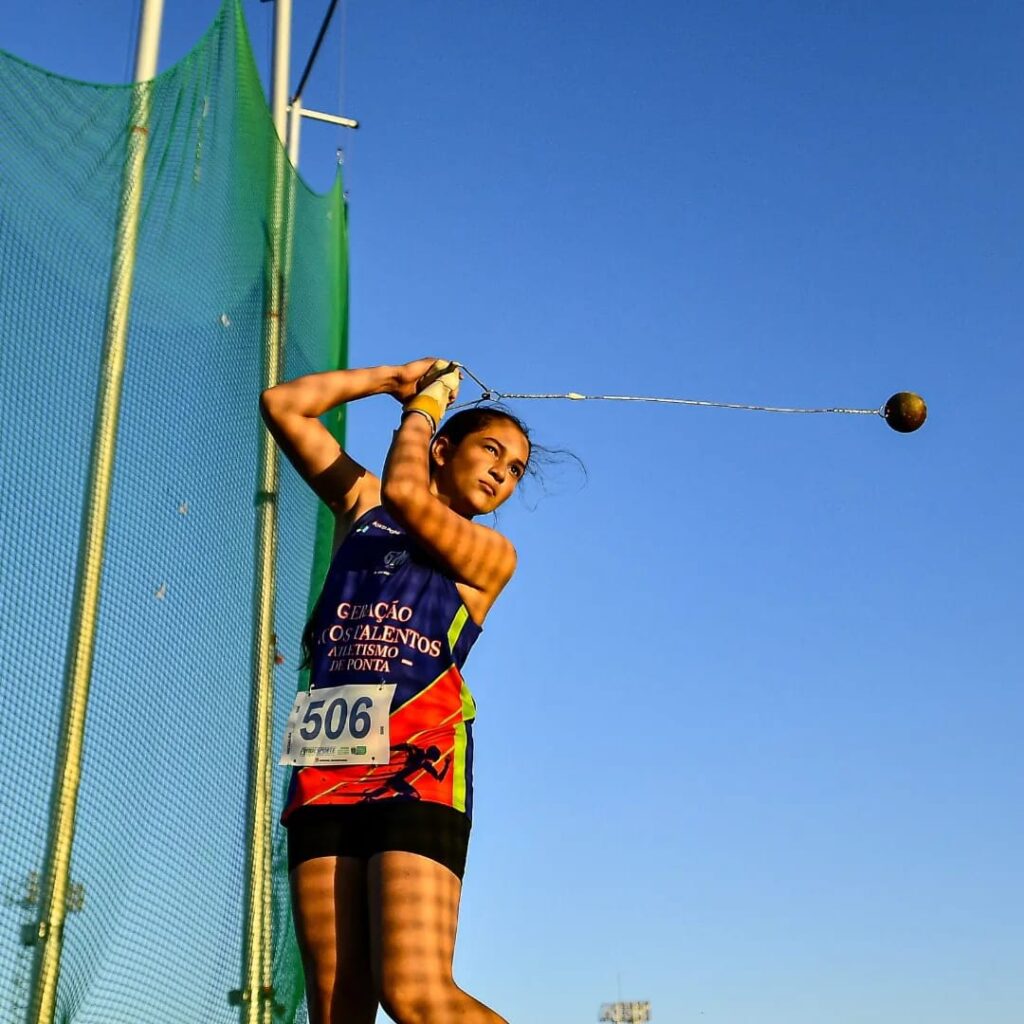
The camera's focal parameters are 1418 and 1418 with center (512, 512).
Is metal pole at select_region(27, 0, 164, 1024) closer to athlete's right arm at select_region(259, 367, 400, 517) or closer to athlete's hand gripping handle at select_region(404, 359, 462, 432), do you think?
athlete's right arm at select_region(259, 367, 400, 517)

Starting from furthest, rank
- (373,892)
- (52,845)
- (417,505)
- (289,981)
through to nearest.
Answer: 1. (289,981)
2. (52,845)
3. (417,505)
4. (373,892)

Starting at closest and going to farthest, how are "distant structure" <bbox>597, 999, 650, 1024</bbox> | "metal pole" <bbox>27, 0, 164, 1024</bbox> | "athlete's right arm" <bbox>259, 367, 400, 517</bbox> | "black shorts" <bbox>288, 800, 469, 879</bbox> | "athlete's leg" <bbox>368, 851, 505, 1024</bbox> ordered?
"athlete's leg" <bbox>368, 851, 505, 1024</bbox>, "black shorts" <bbox>288, 800, 469, 879</bbox>, "athlete's right arm" <bbox>259, 367, 400, 517</bbox>, "metal pole" <bbox>27, 0, 164, 1024</bbox>, "distant structure" <bbox>597, 999, 650, 1024</bbox>

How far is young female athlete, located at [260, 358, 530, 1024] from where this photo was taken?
8.64 ft

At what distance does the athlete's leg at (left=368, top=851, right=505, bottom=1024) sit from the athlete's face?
2.87ft

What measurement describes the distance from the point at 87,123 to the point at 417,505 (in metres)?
2.03

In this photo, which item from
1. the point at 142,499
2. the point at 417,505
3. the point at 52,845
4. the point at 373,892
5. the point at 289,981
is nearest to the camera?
the point at 373,892

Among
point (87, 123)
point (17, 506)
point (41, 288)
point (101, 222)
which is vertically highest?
point (87, 123)

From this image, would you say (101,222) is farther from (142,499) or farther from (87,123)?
(142,499)

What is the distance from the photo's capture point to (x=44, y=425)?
12.4ft

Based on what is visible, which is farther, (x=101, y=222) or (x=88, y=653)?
(x=101, y=222)

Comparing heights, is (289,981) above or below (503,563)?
below

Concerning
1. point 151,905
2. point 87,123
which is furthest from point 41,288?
point 151,905

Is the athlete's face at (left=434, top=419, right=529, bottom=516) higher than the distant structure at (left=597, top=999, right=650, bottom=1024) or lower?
lower

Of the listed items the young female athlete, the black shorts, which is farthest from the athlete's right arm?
the black shorts
